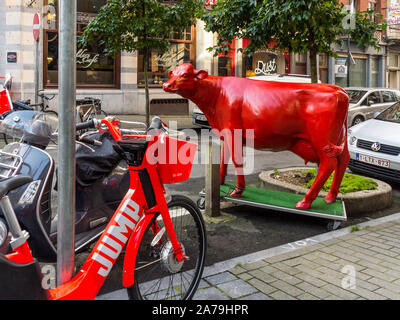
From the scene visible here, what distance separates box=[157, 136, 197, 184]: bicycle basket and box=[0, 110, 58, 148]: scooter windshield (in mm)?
924

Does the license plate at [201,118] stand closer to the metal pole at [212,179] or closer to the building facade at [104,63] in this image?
the building facade at [104,63]

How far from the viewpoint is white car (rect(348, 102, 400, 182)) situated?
7.03 meters

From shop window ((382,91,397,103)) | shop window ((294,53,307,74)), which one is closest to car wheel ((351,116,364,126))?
shop window ((382,91,397,103))

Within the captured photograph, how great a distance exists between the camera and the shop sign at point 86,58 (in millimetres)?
17141

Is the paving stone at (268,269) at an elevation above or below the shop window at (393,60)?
below

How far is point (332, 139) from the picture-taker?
4832 millimetres

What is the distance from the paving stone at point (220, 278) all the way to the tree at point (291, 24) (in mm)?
3691

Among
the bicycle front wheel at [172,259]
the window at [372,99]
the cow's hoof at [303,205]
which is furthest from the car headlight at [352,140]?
the window at [372,99]

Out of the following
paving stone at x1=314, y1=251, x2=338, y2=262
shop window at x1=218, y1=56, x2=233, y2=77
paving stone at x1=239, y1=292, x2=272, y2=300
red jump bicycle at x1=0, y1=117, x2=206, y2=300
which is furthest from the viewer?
shop window at x1=218, y1=56, x2=233, y2=77

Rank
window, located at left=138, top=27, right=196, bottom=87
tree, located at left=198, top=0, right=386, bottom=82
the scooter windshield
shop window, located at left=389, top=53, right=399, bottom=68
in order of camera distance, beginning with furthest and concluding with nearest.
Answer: shop window, located at left=389, top=53, right=399, bottom=68 → window, located at left=138, top=27, right=196, bottom=87 → tree, located at left=198, top=0, right=386, bottom=82 → the scooter windshield

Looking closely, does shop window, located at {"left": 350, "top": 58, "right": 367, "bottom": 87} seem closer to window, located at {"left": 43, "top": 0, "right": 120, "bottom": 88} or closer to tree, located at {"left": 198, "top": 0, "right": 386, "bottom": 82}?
window, located at {"left": 43, "top": 0, "right": 120, "bottom": 88}

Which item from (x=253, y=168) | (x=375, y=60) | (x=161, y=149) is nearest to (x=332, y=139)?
(x=161, y=149)

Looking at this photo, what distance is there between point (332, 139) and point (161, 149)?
2.73m
